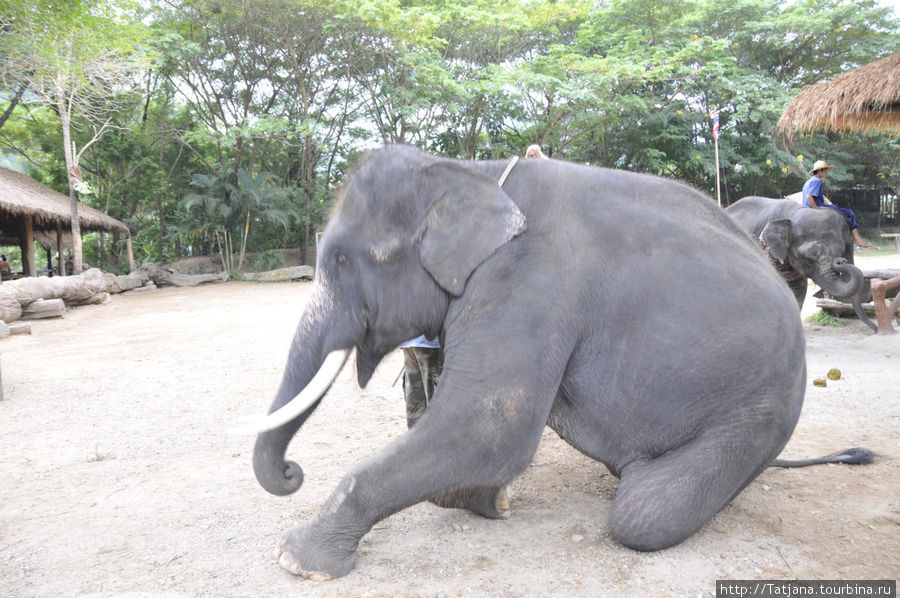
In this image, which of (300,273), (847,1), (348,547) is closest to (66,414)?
(348,547)

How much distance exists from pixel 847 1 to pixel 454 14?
1335 cm

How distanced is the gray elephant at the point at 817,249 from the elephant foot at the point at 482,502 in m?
5.84

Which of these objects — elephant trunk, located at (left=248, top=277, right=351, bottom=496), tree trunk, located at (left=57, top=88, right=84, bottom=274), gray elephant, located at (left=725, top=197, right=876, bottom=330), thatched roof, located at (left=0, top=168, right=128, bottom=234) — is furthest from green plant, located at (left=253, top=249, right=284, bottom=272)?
elephant trunk, located at (left=248, top=277, right=351, bottom=496)

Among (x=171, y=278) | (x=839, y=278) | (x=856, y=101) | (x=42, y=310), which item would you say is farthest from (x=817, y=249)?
(x=171, y=278)

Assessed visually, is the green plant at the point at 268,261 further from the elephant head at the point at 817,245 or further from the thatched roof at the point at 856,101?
the elephant head at the point at 817,245

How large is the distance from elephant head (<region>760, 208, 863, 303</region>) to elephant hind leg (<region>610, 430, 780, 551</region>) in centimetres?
572

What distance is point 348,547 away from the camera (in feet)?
7.23

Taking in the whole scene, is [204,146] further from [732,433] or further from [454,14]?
[732,433]

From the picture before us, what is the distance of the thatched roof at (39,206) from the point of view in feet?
48.1

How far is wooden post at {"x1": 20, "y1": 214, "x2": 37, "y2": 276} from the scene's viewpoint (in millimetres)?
16188

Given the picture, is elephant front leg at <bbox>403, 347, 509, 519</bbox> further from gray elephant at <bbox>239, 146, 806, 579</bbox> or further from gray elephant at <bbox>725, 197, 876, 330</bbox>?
gray elephant at <bbox>725, 197, 876, 330</bbox>

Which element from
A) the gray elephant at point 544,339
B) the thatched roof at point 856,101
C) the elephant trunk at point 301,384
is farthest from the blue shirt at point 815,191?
the elephant trunk at point 301,384

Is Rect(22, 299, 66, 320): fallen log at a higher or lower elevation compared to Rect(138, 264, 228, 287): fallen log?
higher

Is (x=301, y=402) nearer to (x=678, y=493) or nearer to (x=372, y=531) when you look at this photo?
(x=372, y=531)
